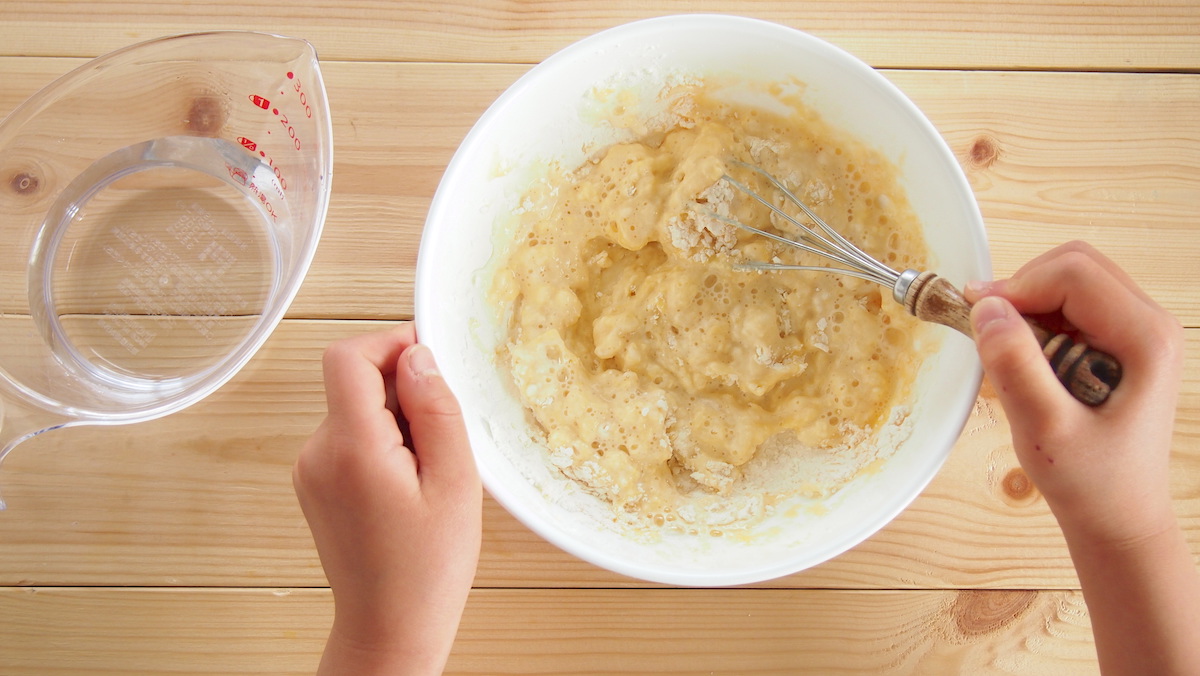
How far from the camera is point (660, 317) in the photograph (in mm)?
852

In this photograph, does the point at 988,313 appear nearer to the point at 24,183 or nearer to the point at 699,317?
the point at 699,317

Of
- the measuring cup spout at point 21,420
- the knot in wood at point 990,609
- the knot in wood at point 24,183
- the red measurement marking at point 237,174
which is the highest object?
the red measurement marking at point 237,174

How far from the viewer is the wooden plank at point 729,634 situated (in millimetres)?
884

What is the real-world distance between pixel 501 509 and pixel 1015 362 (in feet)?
1.87

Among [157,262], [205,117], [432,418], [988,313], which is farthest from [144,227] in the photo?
[988,313]

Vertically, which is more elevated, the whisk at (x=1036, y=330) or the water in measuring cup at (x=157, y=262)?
the whisk at (x=1036, y=330)

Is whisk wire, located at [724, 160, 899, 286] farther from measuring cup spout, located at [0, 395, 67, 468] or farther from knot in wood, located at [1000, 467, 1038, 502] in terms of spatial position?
measuring cup spout, located at [0, 395, 67, 468]

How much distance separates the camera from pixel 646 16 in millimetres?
900

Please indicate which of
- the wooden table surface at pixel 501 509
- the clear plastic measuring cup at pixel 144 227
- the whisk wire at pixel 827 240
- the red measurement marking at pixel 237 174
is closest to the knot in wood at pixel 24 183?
the clear plastic measuring cup at pixel 144 227

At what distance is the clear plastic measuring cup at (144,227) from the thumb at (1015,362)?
711mm

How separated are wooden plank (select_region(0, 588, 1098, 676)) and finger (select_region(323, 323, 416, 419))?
323 mm

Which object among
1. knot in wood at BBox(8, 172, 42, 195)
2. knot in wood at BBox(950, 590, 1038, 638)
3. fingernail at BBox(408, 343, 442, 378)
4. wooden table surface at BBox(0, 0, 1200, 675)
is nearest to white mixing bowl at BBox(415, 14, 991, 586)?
fingernail at BBox(408, 343, 442, 378)

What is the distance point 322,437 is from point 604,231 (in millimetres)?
374

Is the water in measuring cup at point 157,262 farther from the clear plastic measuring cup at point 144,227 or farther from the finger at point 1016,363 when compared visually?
the finger at point 1016,363
